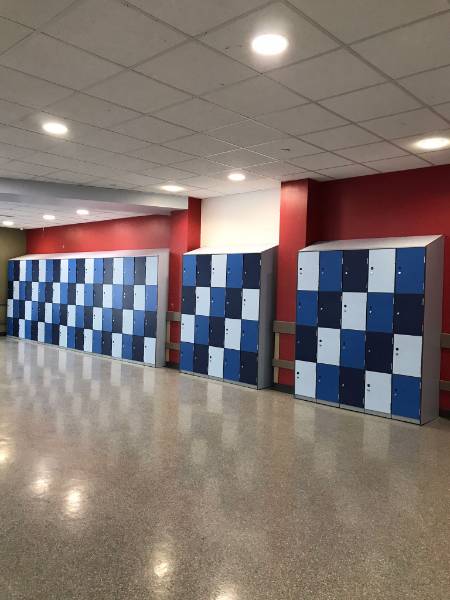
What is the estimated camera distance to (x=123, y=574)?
89.8 inches

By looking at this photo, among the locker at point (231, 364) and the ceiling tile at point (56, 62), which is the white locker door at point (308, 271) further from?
the ceiling tile at point (56, 62)

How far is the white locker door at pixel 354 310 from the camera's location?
5.51 meters

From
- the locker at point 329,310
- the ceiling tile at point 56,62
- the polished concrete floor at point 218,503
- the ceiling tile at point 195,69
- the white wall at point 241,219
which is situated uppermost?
the ceiling tile at point 195,69

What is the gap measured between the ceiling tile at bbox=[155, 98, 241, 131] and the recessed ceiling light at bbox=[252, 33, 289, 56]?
2.87 ft

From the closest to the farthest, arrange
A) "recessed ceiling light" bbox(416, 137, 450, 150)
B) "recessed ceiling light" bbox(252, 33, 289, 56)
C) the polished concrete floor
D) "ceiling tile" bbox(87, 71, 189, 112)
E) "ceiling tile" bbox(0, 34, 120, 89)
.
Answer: the polished concrete floor, "recessed ceiling light" bbox(252, 33, 289, 56), "ceiling tile" bbox(0, 34, 120, 89), "ceiling tile" bbox(87, 71, 189, 112), "recessed ceiling light" bbox(416, 137, 450, 150)

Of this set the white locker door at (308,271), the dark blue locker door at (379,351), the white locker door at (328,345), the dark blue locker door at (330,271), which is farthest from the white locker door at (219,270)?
the dark blue locker door at (379,351)

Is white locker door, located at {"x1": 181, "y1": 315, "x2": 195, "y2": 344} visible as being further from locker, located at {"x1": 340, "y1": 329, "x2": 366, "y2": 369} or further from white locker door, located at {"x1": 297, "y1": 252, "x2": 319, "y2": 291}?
locker, located at {"x1": 340, "y1": 329, "x2": 366, "y2": 369}

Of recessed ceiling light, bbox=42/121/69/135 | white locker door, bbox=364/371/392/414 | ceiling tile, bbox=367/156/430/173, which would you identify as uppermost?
ceiling tile, bbox=367/156/430/173

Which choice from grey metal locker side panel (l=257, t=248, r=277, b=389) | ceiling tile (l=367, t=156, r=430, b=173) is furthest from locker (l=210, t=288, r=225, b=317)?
ceiling tile (l=367, t=156, r=430, b=173)

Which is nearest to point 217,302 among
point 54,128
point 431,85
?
point 54,128

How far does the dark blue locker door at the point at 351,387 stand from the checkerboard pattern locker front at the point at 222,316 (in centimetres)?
125

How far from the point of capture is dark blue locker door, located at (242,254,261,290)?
651 cm

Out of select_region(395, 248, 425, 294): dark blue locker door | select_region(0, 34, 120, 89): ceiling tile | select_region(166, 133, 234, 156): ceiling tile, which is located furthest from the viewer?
select_region(395, 248, 425, 294): dark blue locker door

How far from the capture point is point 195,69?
314 cm
